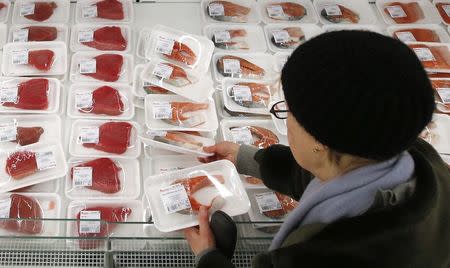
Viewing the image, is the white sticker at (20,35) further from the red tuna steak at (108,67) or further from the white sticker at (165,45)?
the white sticker at (165,45)

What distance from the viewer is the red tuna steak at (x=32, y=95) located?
1.91m

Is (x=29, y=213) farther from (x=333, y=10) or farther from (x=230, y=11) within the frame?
(x=333, y=10)

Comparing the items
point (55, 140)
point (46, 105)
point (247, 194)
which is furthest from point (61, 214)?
point (247, 194)

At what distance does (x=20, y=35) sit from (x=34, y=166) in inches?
28.4

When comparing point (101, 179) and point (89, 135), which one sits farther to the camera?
point (89, 135)

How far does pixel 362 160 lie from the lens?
99 centimetres

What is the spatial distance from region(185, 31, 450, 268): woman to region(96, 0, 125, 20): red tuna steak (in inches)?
58.3

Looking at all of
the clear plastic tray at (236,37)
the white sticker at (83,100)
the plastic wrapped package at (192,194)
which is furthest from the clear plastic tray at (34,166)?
the clear plastic tray at (236,37)

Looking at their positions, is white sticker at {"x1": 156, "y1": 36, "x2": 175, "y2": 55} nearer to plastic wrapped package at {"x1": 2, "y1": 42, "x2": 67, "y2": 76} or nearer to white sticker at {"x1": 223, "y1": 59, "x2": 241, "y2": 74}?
white sticker at {"x1": 223, "y1": 59, "x2": 241, "y2": 74}

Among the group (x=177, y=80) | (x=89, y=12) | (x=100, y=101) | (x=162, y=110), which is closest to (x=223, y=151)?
(x=162, y=110)

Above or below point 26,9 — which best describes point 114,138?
below

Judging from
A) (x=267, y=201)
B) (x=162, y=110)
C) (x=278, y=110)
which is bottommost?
(x=267, y=201)

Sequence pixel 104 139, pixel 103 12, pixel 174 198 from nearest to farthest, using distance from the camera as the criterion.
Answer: pixel 174 198 < pixel 104 139 < pixel 103 12

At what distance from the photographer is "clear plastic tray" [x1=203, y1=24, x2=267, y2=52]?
2.31 metres
